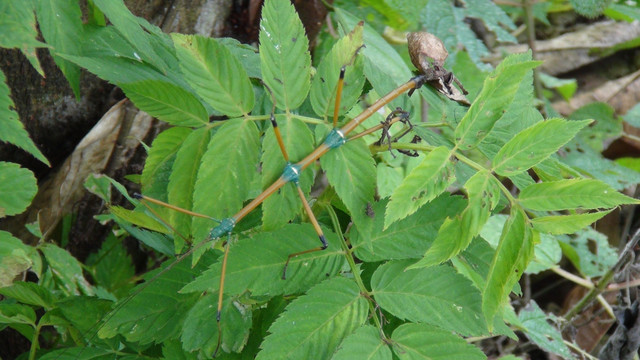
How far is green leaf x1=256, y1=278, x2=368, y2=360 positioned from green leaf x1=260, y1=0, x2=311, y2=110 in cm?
39

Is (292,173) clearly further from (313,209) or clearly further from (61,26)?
(61,26)

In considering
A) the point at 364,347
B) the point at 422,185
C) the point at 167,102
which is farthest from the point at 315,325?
the point at 167,102

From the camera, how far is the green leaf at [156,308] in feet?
3.95

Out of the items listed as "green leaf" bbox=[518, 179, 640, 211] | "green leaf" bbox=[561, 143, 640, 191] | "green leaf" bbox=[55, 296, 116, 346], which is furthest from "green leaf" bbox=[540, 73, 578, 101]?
"green leaf" bbox=[55, 296, 116, 346]

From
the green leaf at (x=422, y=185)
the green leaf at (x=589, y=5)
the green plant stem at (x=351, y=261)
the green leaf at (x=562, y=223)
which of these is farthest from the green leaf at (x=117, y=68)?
the green leaf at (x=589, y=5)

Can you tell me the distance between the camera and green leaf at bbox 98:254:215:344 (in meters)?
1.20

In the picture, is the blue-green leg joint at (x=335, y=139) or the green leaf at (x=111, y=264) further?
the green leaf at (x=111, y=264)

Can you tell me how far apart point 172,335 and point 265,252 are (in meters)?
0.32

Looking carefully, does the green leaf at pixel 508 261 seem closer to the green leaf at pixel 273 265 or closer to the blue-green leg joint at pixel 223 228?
the green leaf at pixel 273 265

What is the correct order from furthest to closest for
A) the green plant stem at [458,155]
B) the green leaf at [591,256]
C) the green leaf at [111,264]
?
the green leaf at [591,256], the green leaf at [111,264], the green plant stem at [458,155]

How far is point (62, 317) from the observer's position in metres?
1.42

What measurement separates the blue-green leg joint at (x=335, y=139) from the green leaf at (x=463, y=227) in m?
0.26

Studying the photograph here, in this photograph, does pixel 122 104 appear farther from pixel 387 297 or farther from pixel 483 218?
pixel 483 218

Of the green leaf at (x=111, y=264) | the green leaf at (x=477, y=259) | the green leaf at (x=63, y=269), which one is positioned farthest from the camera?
the green leaf at (x=111, y=264)
